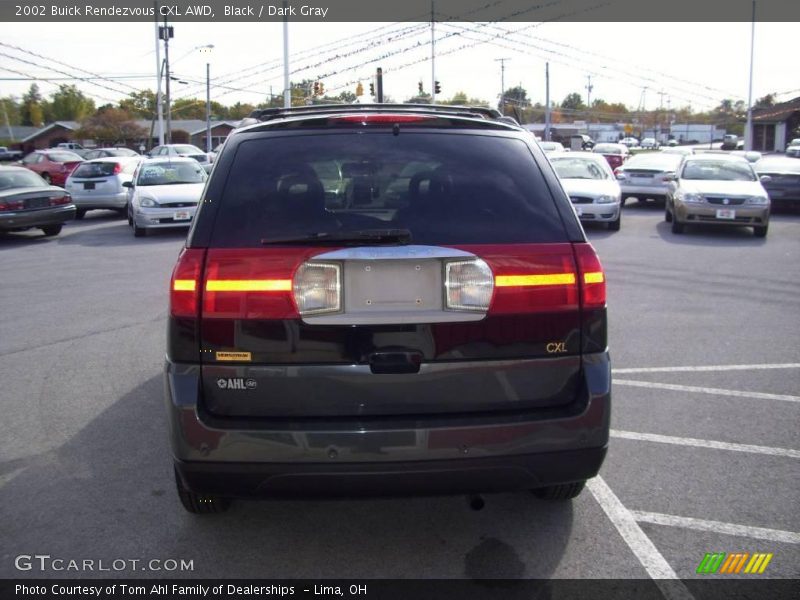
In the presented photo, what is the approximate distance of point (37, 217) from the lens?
16500 mm

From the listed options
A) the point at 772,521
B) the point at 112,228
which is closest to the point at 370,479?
the point at 772,521

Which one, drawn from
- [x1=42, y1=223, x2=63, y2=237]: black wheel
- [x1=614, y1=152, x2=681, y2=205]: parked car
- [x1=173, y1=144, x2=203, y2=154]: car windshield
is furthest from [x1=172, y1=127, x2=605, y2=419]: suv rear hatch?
[x1=173, y1=144, x2=203, y2=154]: car windshield

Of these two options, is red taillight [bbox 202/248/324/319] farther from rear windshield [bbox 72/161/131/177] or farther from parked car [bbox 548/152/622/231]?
rear windshield [bbox 72/161/131/177]

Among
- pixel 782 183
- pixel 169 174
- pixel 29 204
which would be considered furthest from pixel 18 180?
pixel 782 183

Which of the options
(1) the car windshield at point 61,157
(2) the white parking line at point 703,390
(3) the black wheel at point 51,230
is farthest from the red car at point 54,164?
(2) the white parking line at point 703,390

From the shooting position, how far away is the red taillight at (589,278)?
10.4 feet

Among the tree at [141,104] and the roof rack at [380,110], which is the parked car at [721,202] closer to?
the roof rack at [380,110]

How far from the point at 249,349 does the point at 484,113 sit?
1.96m

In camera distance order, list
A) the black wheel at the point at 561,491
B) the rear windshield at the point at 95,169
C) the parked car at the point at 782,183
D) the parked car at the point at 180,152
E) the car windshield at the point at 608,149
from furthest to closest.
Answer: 1. the car windshield at the point at 608,149
2. the parked car at the point at 180,152
3. the rear windshield at the point at 95,169
4. the parked car at the point at 782,183
5. the black wheel at the point at 561,491

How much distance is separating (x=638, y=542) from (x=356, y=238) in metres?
1.95

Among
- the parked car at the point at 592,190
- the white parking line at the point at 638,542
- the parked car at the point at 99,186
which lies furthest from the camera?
the parked car at the point at 99,186

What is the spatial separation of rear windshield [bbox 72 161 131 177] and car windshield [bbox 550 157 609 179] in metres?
11.7

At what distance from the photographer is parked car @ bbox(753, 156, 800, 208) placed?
65.2 feet

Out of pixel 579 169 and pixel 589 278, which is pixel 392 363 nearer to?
pixel 589 278
